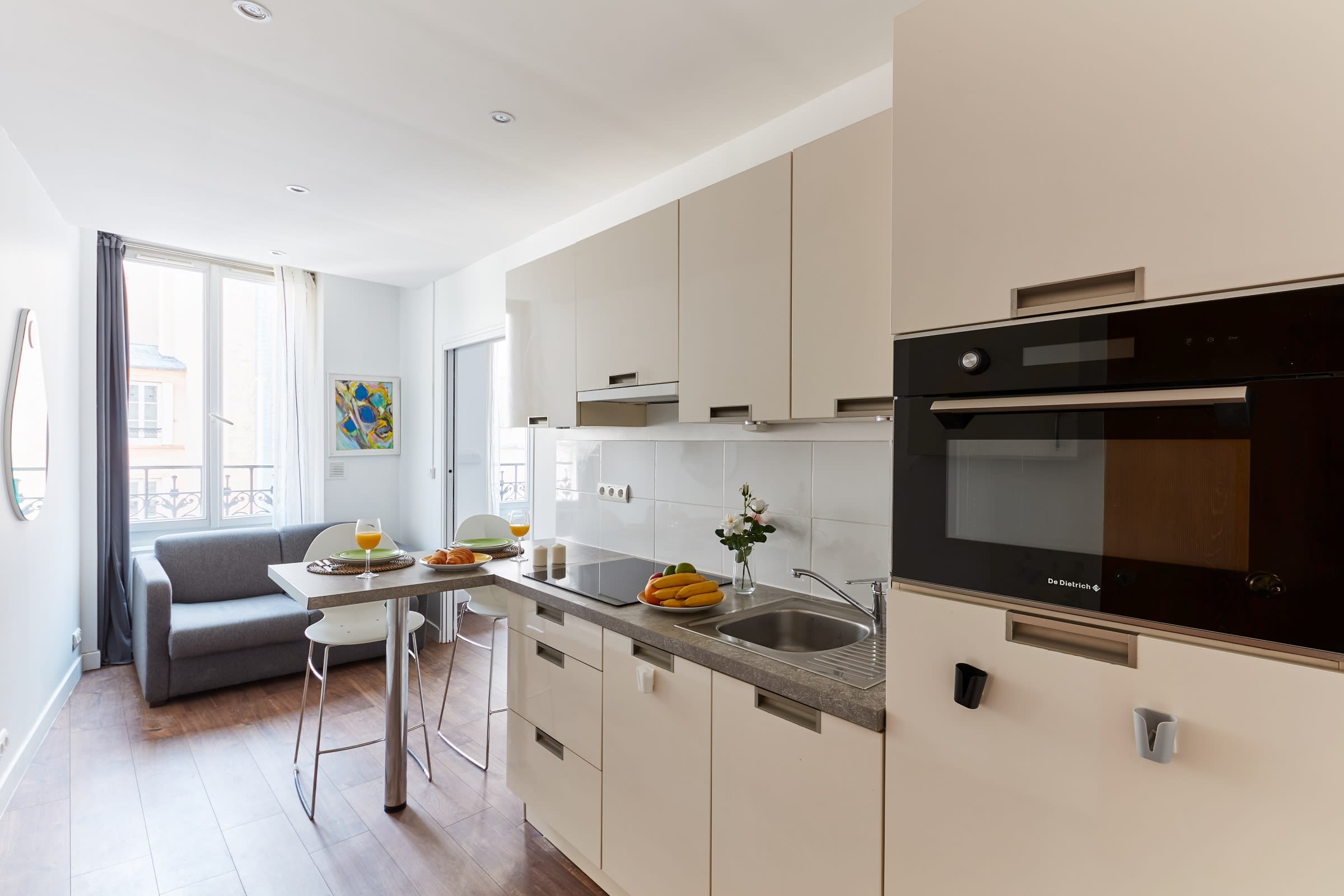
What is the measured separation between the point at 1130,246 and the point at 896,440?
1.54ft

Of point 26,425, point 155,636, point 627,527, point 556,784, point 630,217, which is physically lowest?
point 556,784

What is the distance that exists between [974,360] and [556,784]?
1817mm

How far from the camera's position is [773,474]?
2.31 m

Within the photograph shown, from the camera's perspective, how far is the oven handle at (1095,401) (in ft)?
3.00


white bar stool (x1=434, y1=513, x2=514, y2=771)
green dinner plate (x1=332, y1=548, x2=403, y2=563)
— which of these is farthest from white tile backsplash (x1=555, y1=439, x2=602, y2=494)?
green dinner plate (x1=332, y1=548, x2=403, y2=563)

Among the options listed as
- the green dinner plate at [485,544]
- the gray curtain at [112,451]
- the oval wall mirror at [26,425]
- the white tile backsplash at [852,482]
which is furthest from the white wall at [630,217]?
the oval wall mirror at [26,425]

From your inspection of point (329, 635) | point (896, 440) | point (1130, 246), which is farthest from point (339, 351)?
point (1130, 246)

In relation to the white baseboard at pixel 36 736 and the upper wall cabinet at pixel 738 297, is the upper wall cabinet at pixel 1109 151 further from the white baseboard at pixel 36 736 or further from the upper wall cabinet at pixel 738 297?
the white baseboard at pixel 36 736

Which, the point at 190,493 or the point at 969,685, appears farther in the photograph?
the point at 190,493

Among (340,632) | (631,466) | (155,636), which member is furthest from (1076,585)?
(155,636)

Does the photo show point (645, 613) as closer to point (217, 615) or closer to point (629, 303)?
point (629, 303)

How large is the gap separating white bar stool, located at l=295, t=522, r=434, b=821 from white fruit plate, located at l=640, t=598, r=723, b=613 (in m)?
1.15

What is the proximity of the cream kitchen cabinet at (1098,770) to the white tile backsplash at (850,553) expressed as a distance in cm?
75

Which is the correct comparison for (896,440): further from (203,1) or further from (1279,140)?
(203,1)
